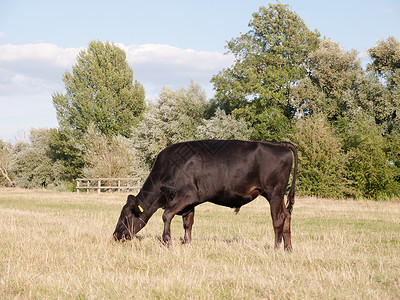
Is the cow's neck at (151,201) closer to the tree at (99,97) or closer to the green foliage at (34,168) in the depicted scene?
the tree at (99,97)

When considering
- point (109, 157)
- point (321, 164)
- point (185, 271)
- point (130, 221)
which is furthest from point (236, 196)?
point (109, 157)

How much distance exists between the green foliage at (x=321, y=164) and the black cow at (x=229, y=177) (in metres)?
20.6

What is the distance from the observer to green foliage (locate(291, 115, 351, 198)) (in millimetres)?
27906

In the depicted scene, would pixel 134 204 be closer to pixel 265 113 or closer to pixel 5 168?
pixel 265 113

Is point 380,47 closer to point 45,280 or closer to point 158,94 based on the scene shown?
point 158,94

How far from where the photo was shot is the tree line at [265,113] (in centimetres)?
2861

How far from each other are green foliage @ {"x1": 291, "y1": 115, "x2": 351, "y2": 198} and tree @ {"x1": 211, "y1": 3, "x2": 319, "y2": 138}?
27.4 ft

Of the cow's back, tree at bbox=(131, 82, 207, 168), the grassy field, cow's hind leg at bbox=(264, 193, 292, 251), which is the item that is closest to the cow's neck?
the cow's back

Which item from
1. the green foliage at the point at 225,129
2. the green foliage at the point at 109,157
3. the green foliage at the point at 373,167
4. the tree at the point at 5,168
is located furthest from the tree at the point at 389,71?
the tree at the point at 5,168

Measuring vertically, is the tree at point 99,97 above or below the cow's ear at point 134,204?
above

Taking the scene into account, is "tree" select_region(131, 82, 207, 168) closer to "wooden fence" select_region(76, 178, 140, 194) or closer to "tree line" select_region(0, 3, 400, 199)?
"tree line" select_region(0, 3, 400, 199)

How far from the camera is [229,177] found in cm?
786

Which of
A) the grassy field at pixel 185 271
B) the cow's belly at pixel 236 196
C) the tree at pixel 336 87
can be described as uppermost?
the tree at pixel 336 87

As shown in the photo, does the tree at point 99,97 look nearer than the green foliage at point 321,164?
No
